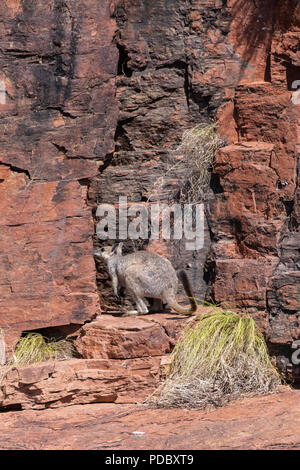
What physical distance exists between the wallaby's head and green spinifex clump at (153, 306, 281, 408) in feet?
4.20

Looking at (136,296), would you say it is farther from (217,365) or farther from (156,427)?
(156,427)

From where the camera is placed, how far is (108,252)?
848cm

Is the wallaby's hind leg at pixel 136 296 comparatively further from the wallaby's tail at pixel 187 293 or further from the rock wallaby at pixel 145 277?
the wallaby's tail at pixel 187 293

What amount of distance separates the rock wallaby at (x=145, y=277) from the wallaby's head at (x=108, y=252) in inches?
0.6

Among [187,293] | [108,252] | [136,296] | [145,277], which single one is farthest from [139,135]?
[187,293]

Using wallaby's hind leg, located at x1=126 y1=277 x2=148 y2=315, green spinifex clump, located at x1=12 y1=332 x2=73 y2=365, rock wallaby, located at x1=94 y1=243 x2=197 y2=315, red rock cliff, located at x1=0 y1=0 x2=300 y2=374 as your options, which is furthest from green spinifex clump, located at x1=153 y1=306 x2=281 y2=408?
green spinifex clump, located at x1=12 y1=332 x2=73 y2=365

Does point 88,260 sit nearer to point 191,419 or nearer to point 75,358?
point 75,358

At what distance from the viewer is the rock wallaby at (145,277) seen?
813 centimetres

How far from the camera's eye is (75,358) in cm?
802

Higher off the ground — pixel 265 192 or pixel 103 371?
pixel 265 192

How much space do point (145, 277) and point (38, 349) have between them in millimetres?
1466

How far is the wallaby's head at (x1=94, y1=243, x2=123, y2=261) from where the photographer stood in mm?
8445

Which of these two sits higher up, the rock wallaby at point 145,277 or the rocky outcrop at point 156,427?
the rock wallaby at point 145,277

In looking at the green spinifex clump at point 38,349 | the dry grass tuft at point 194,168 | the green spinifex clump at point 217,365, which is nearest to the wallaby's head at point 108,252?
the dry grass tuft at point 194,168
